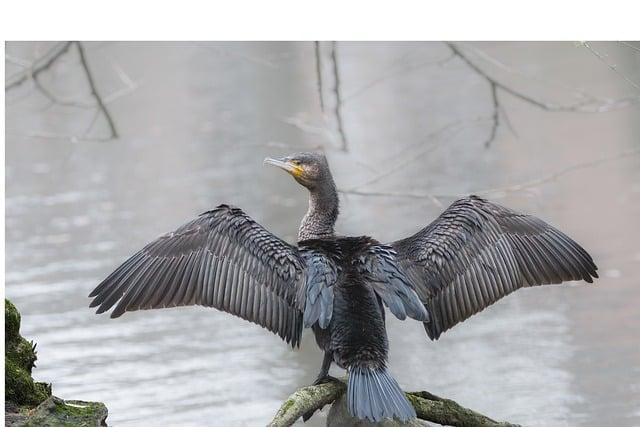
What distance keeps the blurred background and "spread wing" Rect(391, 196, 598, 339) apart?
40.9 inches

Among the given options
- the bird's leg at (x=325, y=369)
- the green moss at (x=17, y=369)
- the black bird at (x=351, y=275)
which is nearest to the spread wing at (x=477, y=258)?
the black bird at (x=351, y=275)

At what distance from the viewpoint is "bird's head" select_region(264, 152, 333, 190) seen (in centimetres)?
568

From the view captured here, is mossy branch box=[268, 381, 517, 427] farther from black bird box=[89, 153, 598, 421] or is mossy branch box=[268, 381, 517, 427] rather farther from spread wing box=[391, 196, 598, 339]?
spread wing box=[391, 196, 598, 339]

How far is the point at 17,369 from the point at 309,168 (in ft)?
5.39

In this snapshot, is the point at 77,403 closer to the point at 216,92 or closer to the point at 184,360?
the point at 184,360

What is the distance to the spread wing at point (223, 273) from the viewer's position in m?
5.09

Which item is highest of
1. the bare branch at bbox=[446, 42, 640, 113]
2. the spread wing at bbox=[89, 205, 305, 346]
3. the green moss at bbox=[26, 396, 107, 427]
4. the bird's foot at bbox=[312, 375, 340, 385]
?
the bare branch at bbox=[446, 42, 640, 113]

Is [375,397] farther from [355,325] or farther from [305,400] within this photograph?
[355,325]

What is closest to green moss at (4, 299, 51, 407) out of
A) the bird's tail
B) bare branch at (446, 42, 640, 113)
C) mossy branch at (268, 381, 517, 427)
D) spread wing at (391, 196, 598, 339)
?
mossy branch at (268, 381, 517, 427)

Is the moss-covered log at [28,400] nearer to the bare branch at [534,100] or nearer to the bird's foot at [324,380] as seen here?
the bird's foot at [324,380]

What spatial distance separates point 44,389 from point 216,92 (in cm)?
987

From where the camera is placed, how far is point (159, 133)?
13.9m

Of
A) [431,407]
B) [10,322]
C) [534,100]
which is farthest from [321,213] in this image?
[534,100]

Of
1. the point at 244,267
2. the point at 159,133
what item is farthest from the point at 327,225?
the point at 159,133
